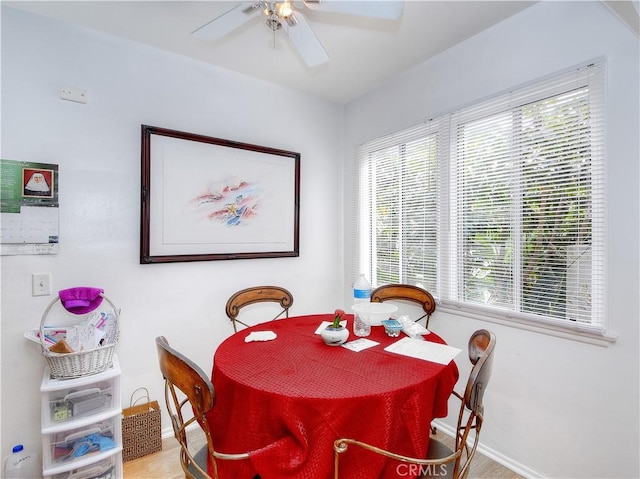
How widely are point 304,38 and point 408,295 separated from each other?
5.88ft

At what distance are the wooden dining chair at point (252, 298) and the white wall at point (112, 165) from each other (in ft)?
0.89

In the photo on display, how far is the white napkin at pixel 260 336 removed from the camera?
5.51ft

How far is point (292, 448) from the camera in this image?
3.53 ft

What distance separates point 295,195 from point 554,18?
2050 millimetres

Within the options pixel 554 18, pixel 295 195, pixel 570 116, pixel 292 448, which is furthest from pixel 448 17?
pixel 292 448

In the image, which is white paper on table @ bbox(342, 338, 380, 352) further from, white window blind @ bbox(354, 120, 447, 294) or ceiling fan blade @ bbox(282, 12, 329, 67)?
ceiling fan blade @ bbox(282, 12, 329, 67)

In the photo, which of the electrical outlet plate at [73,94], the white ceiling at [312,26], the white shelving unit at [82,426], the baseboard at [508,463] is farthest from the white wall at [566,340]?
the electrical outlet plate at [73,94]

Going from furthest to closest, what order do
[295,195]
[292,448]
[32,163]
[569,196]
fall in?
1. [295,195]
2. [32,163]
3. [569,196]
4. [292,448]

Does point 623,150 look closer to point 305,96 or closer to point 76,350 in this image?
point 305,96

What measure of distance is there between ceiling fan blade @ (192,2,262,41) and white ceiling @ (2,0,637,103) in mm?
354

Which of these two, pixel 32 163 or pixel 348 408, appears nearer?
pixel 348 408

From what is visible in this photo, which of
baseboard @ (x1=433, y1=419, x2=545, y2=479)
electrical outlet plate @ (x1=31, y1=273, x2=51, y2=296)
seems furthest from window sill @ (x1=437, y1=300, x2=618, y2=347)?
electrical outlet plate @ (x1=31, y1=273, x2=51, y2=296)

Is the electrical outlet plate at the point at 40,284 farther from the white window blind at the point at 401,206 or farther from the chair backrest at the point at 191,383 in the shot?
the white window blind at the point at 401,206

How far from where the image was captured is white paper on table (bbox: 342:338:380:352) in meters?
1.56
